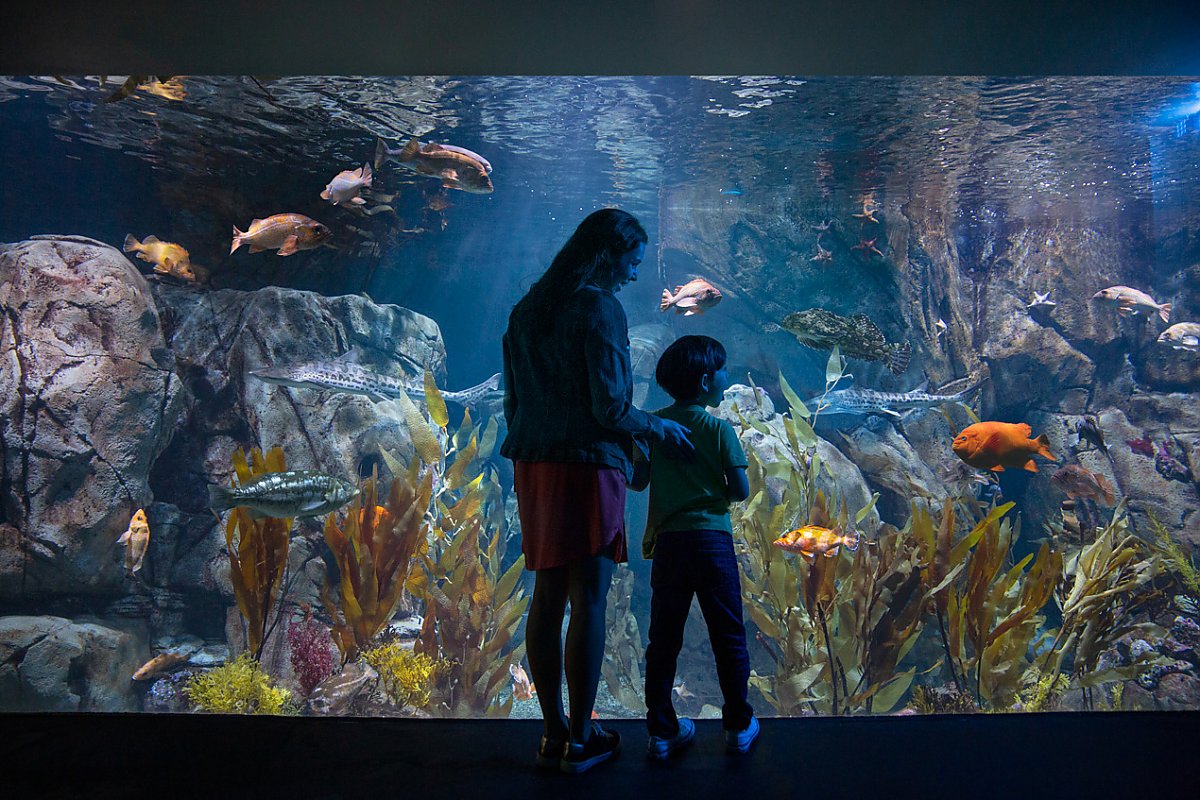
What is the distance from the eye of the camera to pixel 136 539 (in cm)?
618

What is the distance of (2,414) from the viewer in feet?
19.7

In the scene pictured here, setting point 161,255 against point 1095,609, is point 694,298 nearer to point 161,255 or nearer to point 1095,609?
point 1095,609

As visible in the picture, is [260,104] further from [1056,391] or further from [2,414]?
[1056,391]

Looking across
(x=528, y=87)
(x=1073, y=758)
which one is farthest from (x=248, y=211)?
(x=1073, y=758)

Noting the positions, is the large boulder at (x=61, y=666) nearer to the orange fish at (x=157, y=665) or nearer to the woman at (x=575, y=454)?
the orange fish at (x=157, y=665)

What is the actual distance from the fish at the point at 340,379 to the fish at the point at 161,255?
1385mm

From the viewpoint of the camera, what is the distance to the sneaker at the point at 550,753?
2480 millimetres

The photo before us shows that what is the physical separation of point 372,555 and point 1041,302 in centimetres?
1020

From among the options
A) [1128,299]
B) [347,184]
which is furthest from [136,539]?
[1128,299]

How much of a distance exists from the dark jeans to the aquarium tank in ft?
7.06

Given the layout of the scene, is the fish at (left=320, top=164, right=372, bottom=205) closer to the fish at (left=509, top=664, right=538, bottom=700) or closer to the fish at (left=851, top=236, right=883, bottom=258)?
the fish at (left=509, top=664, right=538, bottom=700)

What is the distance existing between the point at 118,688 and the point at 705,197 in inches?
409

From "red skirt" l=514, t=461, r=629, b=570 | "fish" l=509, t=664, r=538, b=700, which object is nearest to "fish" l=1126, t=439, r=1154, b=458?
"fish" l=509, t=664, r=538, b=700

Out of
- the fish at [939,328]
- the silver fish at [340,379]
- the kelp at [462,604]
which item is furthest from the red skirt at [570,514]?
the fish at [939,328]
